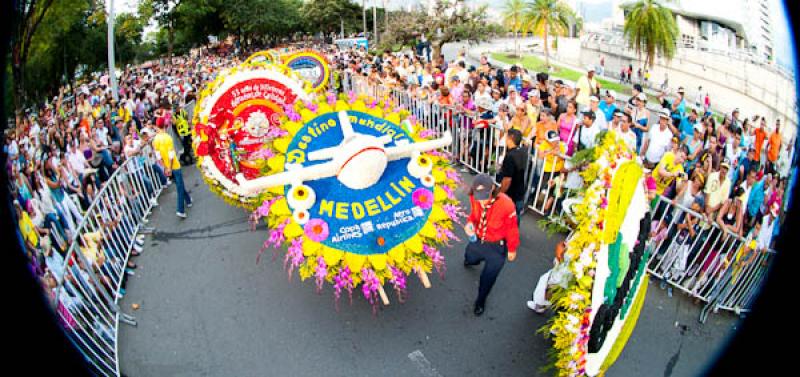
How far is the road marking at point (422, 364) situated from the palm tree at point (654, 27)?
21.3 m

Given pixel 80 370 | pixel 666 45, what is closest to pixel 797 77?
pixel 80 370

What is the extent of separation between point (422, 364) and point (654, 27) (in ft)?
71.5

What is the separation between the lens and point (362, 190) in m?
4.71

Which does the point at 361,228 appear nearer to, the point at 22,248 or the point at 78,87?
the point at 22,248

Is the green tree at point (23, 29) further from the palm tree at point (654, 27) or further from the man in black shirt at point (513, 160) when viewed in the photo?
the palm tree at point (654, 27)

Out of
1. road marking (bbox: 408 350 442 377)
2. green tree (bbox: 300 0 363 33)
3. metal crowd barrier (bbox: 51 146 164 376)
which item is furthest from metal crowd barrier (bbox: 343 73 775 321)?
green tree (bbox: 300 0 363 33)

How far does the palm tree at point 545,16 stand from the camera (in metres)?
31.7

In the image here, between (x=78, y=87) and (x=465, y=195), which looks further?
(x=78, y=87)

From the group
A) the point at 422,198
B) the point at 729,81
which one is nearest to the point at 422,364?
the point at 422,198

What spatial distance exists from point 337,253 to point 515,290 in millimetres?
2327

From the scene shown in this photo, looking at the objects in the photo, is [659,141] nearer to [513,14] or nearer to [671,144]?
[671,144]

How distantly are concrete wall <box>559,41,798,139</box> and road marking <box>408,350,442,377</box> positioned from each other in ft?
13.6

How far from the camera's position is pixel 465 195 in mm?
8500

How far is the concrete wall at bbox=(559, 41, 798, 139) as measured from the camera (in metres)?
7.43
